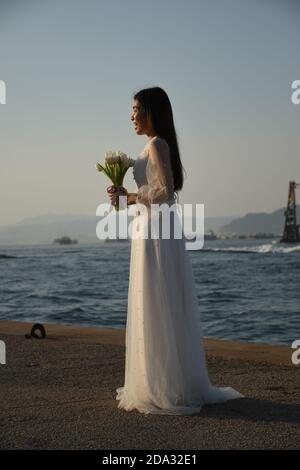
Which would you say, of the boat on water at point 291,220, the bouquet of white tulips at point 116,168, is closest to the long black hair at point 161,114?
the bouquet of white tulips at point 116,168

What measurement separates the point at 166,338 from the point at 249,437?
851 millimetres

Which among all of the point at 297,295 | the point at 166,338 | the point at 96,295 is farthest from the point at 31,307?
the point at 166,338

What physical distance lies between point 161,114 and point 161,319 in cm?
122

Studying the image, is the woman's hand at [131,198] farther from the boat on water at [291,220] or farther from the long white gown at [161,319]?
the boat on water at [291,220]

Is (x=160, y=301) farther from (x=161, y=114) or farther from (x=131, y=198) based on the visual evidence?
(x=161, y=114)

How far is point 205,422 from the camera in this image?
11.8 ft

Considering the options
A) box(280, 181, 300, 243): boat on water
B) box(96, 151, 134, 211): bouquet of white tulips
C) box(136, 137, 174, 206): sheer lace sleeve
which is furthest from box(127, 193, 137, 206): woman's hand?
box(280, 181, 300, 243): boat on water

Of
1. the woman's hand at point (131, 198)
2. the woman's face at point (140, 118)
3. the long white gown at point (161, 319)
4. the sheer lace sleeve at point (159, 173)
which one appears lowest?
the long white gown at point (161, 319)

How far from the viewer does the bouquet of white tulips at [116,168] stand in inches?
161

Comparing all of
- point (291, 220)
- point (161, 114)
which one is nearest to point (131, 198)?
point (161, 114)

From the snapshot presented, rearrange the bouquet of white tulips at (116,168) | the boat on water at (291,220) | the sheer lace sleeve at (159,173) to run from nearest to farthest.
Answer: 1. the sheer lace sleeve at (159,173)
2. the bouquet of white tulips at (116,168)
3. the boat on water at (291,220)

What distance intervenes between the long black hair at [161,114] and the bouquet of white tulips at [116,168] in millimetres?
303

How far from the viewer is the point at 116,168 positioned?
4121 mm
